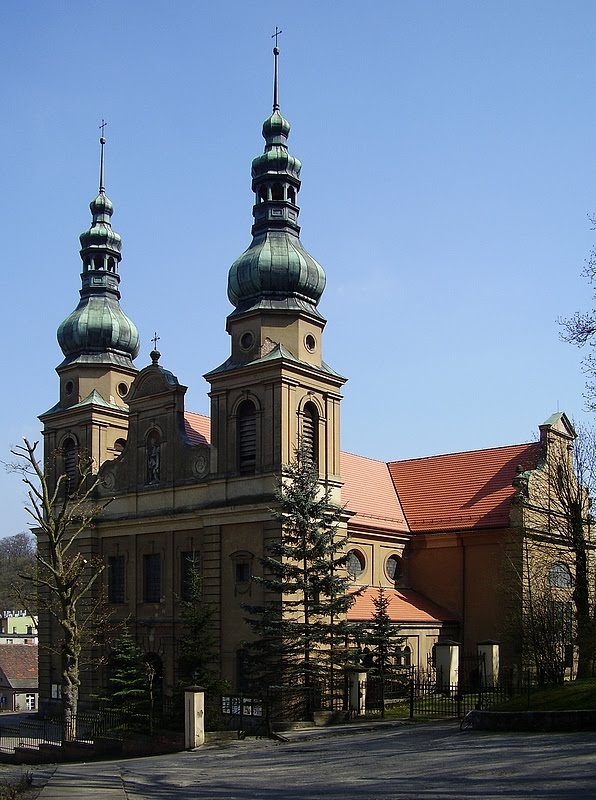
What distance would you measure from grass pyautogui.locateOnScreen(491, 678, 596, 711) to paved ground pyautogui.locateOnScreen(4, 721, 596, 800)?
1.58 meters

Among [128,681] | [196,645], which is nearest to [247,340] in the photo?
[196,645]

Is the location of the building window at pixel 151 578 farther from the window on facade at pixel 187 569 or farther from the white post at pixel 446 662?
the white post at pixel 446 662

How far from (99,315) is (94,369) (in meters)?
2.54

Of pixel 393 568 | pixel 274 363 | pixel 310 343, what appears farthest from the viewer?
pixel 393 568

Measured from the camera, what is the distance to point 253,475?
3653cm

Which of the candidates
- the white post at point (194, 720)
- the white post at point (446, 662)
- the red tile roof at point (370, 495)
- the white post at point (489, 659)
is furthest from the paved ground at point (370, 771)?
the red tile roof at point (370, 495)

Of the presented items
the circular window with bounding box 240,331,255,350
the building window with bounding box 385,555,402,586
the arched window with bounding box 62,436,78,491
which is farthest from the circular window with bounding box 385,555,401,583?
the arched window with bounding box 62,436,78,491

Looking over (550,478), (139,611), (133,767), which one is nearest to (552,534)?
(550,478)

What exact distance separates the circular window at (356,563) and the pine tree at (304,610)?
21.8ft

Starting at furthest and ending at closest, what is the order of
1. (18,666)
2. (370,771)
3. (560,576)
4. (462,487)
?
(18,666), (462,487), (560,576), (370,771)

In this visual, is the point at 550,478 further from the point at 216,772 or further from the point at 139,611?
the point at 216,772

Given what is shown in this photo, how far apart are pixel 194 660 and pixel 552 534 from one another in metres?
14.2

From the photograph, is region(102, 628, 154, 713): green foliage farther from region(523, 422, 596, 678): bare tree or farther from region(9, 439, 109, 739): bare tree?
region(523, 422, 596, 678): bare tree

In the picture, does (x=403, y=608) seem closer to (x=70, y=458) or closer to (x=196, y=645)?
(x=196, y=645)
